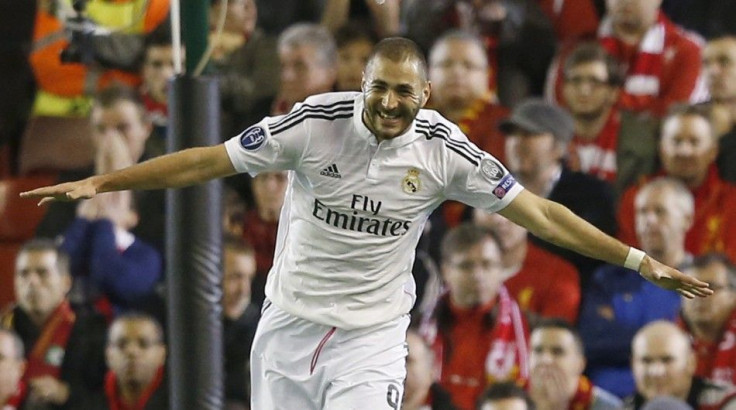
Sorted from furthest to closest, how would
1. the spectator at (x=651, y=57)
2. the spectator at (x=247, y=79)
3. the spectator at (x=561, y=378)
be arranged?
the spectator at (x=247, y=79)
the spectator at (x=651, y=57)
the spectator at (x=561, y=378)

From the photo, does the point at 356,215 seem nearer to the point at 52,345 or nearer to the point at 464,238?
the point at 464,238

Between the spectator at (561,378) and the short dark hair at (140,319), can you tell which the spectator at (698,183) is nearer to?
the spectator at (561,378)

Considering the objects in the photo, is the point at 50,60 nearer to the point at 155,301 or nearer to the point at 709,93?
the point at 155,301

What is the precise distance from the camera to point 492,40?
921cm

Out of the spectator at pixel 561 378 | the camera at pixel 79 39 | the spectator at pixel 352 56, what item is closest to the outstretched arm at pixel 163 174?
the camera at pixel 79 39

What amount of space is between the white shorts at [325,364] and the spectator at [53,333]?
2428 mm

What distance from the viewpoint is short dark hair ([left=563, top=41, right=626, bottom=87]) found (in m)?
8.78

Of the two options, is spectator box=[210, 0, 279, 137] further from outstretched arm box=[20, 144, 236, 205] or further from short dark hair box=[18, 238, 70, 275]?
outstretched arm box=[20, 144, 236, 205]

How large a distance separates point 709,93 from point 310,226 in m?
3.41

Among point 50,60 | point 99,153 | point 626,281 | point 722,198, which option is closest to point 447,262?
point 626,281

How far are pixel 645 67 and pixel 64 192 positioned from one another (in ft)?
14.3

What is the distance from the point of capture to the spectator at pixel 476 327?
8.09 m

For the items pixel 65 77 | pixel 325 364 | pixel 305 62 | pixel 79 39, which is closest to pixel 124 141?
pixel 65 77

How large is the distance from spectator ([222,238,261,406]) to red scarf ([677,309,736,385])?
2120mm
